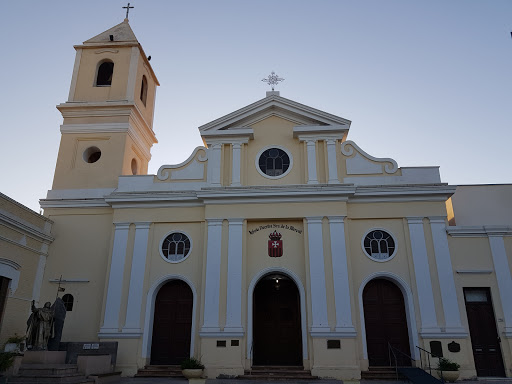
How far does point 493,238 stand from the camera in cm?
1667

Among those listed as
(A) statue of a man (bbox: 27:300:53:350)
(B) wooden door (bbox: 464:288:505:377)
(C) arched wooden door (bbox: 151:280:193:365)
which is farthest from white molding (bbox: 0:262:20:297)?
(B) wooden door (bbox: 464:288:505:377)

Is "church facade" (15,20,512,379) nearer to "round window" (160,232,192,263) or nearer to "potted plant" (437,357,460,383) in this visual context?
"round window" (160,232,192,263)

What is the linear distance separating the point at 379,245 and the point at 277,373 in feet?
20.0

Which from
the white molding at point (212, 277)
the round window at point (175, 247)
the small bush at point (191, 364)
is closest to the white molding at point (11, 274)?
the round window at point (175, 247)

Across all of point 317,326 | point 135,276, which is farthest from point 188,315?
point 317,326

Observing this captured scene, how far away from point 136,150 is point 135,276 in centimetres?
721

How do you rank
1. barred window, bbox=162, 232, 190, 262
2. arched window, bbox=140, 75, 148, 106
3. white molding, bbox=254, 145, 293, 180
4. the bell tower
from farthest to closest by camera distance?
arched window, bbox=140, 75, 148, 106 < the bell tower < white molding, bbox=254, 145, 293, 180 < barred window, bbox=162, 232, 190, 262

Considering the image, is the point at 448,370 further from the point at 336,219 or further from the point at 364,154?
the point at 364,154

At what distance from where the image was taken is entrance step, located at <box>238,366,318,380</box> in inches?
574

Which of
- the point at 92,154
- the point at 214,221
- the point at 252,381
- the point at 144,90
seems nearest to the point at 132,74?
the point at 144,90

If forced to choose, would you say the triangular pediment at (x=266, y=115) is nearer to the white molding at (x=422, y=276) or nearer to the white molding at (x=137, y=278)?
the white molding at (x=137, y=278)

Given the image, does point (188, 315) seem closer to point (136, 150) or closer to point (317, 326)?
point (317, 326)

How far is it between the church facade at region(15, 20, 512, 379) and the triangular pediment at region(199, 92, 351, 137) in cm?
6

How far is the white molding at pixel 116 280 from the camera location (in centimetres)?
1639
